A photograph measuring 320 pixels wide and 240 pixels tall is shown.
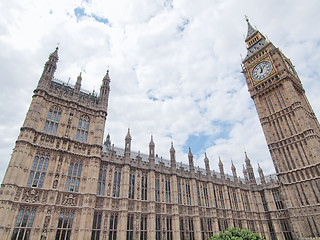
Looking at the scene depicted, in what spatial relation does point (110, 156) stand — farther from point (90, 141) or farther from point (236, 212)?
point (236, 212)

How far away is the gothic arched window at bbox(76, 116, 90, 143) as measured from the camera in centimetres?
3276

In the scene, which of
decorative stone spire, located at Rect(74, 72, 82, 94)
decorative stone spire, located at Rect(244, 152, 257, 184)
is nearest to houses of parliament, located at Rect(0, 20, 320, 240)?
decorative stone spire, located at Rect(74, 72, 82, 94)

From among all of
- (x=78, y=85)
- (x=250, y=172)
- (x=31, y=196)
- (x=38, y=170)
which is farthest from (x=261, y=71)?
(x=31, y=196)

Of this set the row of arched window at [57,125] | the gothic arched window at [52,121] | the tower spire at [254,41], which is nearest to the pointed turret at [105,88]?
the row of arched window at [57,125]

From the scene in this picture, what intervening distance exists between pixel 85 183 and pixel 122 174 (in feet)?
19.6

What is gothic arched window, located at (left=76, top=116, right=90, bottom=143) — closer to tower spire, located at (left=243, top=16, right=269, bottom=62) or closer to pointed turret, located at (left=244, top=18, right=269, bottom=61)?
tower spire, located at (left=243, top=16, right=269, bottom=62)

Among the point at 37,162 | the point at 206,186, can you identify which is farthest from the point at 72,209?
the point at 206,186

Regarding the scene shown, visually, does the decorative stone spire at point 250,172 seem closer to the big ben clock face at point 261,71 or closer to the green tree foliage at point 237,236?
the big ben clock face at point 261,71

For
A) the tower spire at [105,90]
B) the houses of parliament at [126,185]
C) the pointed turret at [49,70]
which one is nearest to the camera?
the houses of parliament at [126,185]

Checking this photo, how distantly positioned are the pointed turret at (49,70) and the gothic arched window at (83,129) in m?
7.54

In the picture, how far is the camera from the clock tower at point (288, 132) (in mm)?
44469

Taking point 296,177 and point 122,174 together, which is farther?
point 296,177

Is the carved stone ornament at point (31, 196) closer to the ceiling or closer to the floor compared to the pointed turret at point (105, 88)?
closer to the floor

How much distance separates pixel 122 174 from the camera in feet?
109
